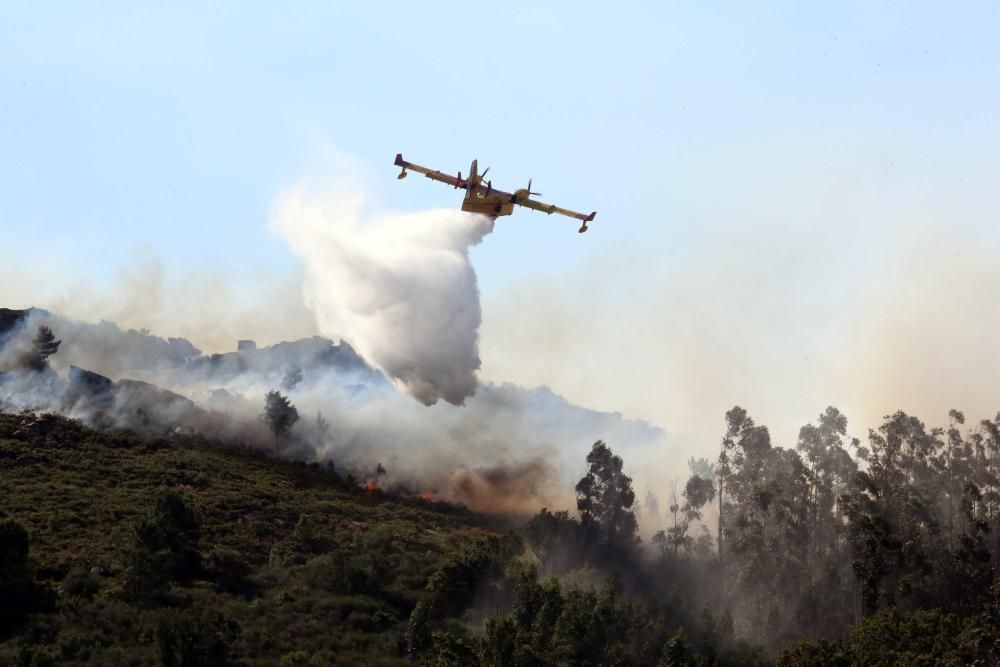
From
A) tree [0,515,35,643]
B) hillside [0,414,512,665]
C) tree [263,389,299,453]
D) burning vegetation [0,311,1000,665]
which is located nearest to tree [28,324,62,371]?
burning vegetation [0,311,1000,665]

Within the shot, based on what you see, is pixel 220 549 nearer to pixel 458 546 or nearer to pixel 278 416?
pixel 458 546

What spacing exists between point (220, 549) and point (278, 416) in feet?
170

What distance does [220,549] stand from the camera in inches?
4250

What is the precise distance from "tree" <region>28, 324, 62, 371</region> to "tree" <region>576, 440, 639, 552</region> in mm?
85759

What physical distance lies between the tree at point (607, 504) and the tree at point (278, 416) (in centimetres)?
4886

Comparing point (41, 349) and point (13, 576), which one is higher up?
point (41, 349)

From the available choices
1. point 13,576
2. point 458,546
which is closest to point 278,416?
point 458,546

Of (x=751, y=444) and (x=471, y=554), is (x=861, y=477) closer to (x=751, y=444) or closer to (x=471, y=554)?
(x=751, y=444)

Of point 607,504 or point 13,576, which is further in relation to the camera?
point 607,504

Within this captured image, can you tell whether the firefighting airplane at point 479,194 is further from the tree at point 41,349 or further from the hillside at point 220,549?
the tree at point 41,349

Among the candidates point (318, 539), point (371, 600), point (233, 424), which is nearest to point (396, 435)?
point (233, 424)

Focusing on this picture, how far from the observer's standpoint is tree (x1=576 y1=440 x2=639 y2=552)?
436ft

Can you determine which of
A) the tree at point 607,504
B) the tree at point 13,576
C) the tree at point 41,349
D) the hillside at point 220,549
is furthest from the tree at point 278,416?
the tree at point 13,576

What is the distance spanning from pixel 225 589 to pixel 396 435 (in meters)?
69.2
